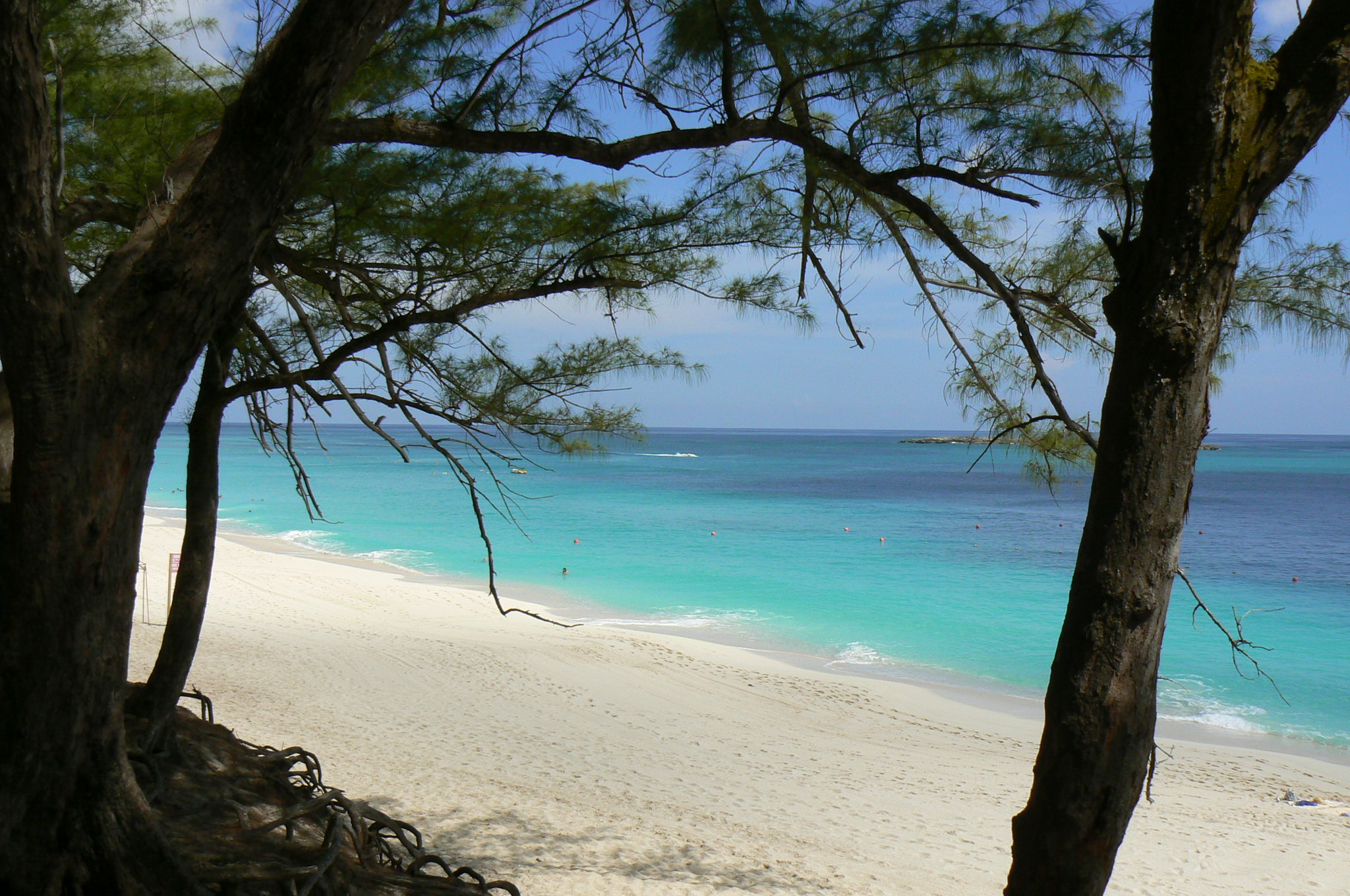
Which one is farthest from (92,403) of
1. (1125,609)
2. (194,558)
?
(1125,609)

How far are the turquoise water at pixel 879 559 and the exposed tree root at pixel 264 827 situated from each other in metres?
1.08

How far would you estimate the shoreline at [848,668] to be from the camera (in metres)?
8.16

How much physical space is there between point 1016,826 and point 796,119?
1.89 meters

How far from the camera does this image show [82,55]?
340cm

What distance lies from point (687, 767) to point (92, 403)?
513 cm

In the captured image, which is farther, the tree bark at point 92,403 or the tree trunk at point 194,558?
the tree trunk at point 194,558

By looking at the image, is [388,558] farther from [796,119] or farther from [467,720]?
[796,119]

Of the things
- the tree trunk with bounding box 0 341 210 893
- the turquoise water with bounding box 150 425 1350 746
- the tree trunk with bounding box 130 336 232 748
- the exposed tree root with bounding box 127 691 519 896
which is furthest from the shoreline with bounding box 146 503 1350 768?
the tree trunk with bounding box 0 341 210 893

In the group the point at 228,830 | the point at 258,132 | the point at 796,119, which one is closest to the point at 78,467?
the point at 258,132

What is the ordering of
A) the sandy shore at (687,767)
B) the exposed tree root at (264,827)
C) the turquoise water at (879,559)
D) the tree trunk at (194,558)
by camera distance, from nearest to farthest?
1. the exposed tree root at (264,827)
2. the tree trunk at (194,558)
3. the sandy shore at (687,767)
4. the turquoise water at (879,559)

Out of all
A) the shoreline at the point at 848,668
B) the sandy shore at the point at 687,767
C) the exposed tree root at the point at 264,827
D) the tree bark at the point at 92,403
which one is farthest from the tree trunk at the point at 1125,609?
the shoreline at the point at 848,668

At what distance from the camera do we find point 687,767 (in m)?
5.98

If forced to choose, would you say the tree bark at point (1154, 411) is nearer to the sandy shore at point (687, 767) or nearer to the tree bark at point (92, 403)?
the tree bark at point (92, 403)

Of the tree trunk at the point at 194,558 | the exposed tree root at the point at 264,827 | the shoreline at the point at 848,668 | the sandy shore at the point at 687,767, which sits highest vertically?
the tree trunk at the point at 194,558
